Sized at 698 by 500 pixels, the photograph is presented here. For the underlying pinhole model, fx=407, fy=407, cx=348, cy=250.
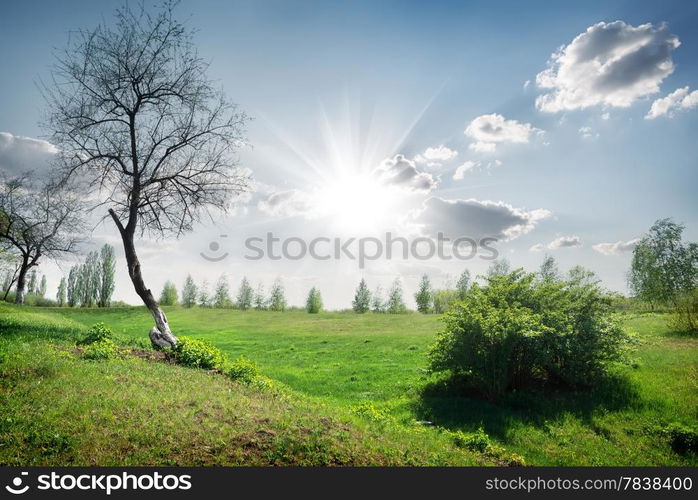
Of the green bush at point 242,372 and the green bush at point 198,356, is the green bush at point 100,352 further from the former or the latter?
the green bush at point 242,372

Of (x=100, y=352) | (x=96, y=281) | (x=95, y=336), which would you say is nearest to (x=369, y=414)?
(x=100, y=352)

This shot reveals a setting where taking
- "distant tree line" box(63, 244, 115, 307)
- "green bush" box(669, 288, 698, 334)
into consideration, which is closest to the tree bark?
"green bush" box(669, 288, 698, 334)

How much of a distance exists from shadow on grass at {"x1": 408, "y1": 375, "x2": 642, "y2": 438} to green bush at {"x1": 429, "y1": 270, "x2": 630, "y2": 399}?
0.51 meters

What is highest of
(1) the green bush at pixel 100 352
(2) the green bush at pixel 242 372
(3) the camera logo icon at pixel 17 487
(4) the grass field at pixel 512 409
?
(1) the green bush at pixel 100 352

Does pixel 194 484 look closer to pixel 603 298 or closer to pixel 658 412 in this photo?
pixel 658 412

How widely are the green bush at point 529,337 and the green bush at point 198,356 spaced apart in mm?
8401

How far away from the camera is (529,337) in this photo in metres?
14.1

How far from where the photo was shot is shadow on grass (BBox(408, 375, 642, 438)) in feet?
42.1

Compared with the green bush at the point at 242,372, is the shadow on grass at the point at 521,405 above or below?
below

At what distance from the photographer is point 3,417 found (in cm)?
777

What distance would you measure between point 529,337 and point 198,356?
12.2 m

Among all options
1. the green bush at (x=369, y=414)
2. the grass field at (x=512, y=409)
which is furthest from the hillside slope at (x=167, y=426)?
the green bush at (x=369, y=414)

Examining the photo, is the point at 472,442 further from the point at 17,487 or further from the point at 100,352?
the point at 100,352

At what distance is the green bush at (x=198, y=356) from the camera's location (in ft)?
50.8
